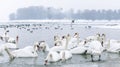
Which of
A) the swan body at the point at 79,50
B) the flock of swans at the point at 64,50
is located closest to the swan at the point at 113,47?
the flock of swans at the point at 64,50

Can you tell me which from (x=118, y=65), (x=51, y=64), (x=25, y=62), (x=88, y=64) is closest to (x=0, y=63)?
(x=25, y=62)

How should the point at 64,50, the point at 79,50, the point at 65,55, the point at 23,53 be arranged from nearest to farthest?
the point at 65,55 → the point at 23,53 → the point at 64,50 → the point at 79,50

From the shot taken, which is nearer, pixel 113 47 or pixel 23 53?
pixel 23 53

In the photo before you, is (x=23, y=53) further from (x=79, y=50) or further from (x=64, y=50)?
(x=79, y=50)

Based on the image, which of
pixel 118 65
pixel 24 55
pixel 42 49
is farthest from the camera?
pixel 42 49

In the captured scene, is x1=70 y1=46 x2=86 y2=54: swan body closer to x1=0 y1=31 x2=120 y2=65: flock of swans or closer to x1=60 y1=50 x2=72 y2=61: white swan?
x1=0 y1=31 x2=120 y2=65: flock of swans

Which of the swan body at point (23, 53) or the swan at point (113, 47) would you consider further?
the swan at point (113, 47)

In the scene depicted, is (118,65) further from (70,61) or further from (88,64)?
(70,61)

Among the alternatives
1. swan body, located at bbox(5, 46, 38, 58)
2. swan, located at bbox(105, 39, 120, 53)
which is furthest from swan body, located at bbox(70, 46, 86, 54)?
swan body, located at bbox(5, 46, 38, 58)

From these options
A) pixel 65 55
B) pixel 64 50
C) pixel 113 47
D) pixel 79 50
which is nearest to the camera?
pixel 65 55

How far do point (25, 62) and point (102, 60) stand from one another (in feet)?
15.7

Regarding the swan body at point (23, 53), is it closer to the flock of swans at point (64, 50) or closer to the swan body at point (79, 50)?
the flock of swans at point (64, 50)

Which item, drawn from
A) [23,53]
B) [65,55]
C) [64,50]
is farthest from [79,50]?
[23,53]

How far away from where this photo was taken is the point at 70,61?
2488cm
